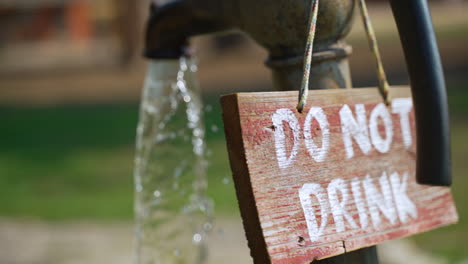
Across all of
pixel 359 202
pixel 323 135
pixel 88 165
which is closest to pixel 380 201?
pixel 359 202

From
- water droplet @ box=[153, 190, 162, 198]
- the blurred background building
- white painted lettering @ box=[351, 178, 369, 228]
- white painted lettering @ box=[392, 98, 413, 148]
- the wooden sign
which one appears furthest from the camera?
the blurred background building

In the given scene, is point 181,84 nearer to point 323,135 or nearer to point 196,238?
point 196,238

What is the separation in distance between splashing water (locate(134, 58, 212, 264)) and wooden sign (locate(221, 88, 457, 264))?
540 mm

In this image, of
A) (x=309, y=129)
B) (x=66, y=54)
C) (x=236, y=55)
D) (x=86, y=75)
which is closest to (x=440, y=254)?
(x=309, y=129)

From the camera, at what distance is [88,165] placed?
16.2 ft

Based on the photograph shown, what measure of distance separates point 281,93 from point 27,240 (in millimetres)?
2486

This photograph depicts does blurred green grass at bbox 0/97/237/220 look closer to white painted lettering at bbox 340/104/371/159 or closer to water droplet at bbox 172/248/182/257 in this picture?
water droplet at bbox 172/248/182/257

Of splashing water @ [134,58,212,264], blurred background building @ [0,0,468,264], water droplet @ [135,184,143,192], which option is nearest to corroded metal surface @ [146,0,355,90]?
splashing water @ [134,58,212,264]

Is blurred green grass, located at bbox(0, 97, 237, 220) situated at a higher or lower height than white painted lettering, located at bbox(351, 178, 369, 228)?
higher

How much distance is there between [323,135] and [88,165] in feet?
14.0

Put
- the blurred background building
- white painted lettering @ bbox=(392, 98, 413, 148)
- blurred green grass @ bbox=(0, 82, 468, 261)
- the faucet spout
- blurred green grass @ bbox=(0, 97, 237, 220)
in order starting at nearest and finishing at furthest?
1. white painted lettering @ bbox=(392, 98, 413, 148)
2. the faucet spout
3. the blurred background building
4. blurred green grass @ bbox=(0, 82, 468, 261)
5. blurred green grass @ bbox=(0, 97, 237, 220)

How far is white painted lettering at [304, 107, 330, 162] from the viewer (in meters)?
0.86

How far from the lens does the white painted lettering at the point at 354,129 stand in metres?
0.93

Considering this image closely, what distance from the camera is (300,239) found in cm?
82
